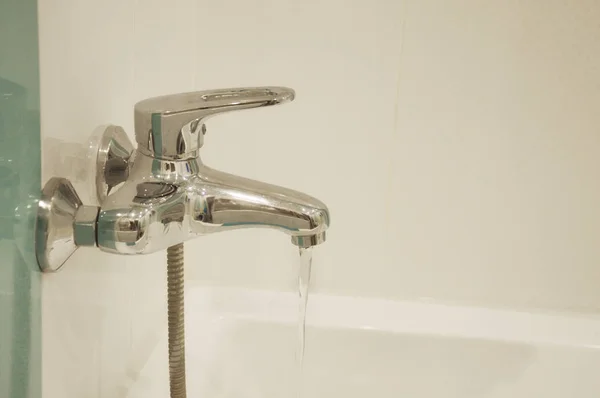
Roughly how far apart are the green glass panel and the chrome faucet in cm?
2

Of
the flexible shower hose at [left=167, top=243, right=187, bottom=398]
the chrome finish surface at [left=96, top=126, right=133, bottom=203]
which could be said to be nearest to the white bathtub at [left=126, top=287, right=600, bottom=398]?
the flexible shower hose at [left=167, top=243, right=187, bottom=398]

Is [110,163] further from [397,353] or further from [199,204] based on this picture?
[397,353]

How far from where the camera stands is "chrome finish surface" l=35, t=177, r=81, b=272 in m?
0.36

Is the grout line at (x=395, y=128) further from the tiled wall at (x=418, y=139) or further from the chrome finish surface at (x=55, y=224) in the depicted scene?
the chrome finish surface at (x=55, y=224)

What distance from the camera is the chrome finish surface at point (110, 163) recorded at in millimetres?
453

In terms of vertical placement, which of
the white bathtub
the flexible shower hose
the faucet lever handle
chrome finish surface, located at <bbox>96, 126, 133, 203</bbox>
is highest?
the faucet lever handle

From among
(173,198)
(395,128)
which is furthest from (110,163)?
(395,128)

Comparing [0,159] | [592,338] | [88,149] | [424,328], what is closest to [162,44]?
[88,149]

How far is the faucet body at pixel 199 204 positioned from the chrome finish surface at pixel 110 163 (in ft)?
0.09

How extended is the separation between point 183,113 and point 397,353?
1.88 ft

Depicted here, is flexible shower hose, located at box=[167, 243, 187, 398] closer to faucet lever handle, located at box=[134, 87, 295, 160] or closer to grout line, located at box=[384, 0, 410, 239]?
faucet lever handle, located at box=[134, 87, 295, 160]

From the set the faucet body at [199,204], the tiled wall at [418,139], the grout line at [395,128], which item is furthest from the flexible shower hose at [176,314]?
the grout line at [395,128]

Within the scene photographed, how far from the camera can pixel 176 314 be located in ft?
1.64

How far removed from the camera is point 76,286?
0.44 m
